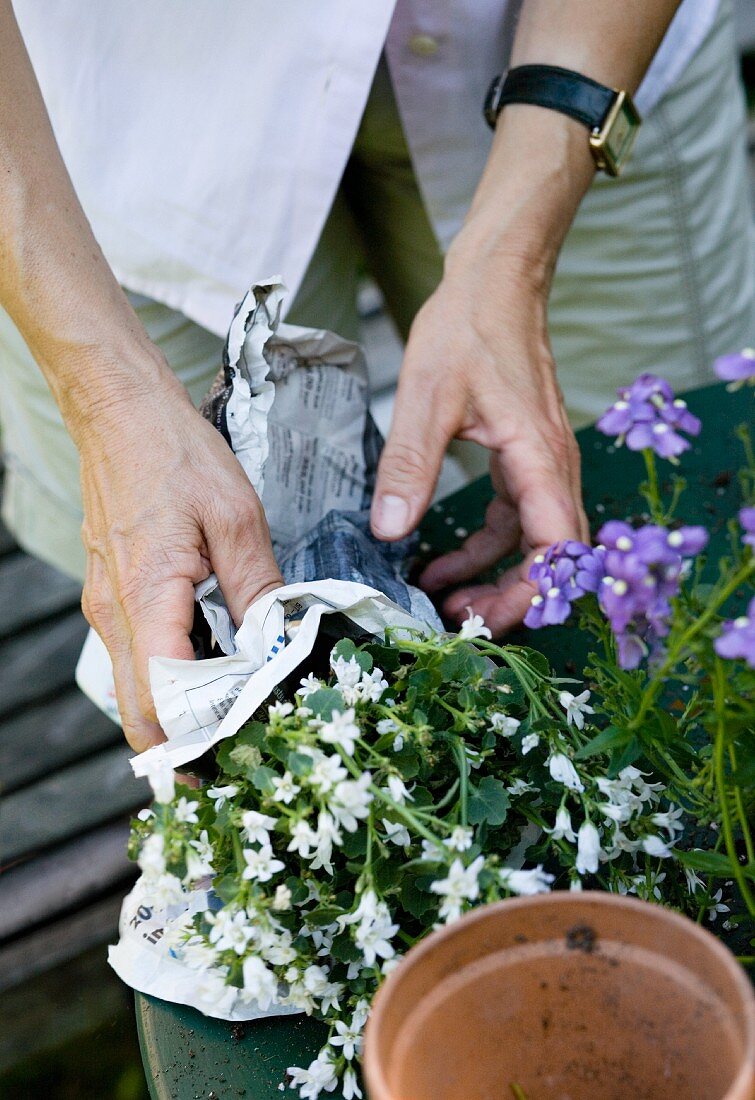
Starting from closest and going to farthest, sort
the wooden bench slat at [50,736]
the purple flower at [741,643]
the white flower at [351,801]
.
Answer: the purple flower at [741,643] < the white flower at [351,801] < the wooden bench slat at [50,736]

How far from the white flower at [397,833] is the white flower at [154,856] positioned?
0.45ft

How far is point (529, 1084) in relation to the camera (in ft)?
1.86

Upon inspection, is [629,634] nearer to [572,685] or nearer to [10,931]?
[572,685]

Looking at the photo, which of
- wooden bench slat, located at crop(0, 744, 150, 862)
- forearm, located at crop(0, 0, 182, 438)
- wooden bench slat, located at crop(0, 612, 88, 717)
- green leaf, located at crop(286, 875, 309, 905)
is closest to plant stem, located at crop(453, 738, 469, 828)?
green leaf, located at crop(286, 875, 309, 905)

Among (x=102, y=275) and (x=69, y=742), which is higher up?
(x=102, y=275)

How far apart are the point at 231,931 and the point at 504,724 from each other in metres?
0.22

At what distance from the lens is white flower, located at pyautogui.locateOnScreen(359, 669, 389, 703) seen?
2.21 ft

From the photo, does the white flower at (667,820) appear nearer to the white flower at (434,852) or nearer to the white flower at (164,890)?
the white flower at (434,852)

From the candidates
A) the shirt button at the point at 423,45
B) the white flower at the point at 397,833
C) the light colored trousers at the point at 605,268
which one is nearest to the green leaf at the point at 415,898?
the white flower at the point at 397,833

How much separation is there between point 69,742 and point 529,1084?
174cm

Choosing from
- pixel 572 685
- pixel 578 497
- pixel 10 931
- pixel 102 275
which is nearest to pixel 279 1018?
pixel 572 685

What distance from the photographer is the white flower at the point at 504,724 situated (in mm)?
692

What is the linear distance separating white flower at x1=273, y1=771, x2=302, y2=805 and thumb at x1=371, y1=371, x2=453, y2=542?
0.43m

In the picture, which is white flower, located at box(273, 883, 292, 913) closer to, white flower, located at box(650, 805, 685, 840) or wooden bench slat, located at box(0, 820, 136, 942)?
white flower, located at box(650, 805, 685, 840)
